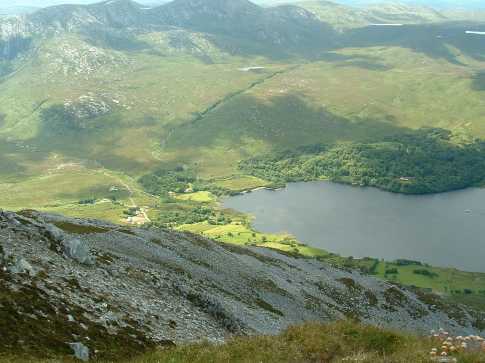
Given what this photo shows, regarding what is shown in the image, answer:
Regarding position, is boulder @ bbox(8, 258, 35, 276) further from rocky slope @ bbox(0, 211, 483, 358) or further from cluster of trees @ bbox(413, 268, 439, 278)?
cluster of trees @ bbox(413, 268, 439, 278)

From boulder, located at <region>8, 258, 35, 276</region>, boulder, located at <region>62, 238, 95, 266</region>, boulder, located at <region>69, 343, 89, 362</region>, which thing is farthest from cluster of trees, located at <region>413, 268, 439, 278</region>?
boulder, located at <region>69, 343, 89, 362</region>

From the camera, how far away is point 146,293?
42281 mm

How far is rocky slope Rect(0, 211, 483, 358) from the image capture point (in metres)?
27.1

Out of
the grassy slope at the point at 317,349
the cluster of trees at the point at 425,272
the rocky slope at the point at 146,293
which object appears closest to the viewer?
the grassy slope at the point at 317,349

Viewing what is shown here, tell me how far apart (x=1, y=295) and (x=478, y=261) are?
657 ft

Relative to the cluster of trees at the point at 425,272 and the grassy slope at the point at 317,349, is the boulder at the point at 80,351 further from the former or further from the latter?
the cluster of trees at the point at 425,272

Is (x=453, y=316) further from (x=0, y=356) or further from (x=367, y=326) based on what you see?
(x=0, y=356)

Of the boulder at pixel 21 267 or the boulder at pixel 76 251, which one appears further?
the boulder at pixel 76 251

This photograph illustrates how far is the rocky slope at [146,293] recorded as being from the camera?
2709cm

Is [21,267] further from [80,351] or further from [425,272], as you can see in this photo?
[425,272]

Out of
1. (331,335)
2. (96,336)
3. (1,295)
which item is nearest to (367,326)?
(331,335)

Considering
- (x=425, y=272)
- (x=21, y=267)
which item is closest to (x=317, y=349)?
(x=21, y=267)

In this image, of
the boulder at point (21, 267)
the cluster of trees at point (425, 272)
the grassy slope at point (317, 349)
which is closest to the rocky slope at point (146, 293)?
the boulder at point (21, 267)

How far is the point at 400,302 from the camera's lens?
96.8 meters
